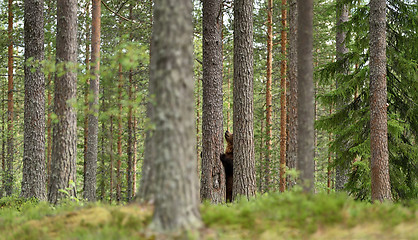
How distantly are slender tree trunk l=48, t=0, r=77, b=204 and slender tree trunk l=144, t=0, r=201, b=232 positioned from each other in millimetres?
4489

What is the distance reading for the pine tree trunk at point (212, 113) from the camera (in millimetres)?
10852

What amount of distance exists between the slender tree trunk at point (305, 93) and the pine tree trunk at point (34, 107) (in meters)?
8.99

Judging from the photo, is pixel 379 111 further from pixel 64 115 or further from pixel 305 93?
pixel 64 115

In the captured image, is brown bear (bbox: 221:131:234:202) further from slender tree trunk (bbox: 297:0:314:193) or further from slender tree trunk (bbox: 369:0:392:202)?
slender tree trunk (bbox: 297:0:314:193)

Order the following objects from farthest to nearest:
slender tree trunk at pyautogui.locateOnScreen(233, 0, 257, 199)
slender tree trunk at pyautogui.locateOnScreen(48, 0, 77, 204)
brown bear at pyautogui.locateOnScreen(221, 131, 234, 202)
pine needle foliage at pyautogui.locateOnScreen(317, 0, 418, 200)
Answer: brown bear at pyautogui.locateOnScreen(221, 131, 234, 202) < pine needle foliage at pyautogui.locateOnScreen(317, 0, 418, 200) < slender tree trunk at pyautogui.locateOnScreen(233, 0, 257, 199) < slender tree trunk at pyautogui.locateOnScreen(48, 0, 77, 204)

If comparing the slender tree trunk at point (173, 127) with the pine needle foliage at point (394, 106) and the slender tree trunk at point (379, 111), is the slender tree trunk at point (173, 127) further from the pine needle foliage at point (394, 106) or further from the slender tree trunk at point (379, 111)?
the pine needle foliage at point (394, 106)

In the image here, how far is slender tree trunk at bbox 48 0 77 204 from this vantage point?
26.9 ft

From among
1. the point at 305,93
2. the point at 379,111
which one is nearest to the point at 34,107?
the point at 305,93

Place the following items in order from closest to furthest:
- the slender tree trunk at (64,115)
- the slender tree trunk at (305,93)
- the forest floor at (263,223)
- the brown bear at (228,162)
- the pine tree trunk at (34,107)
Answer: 1. the forest floor at (263,223)
2. the slender tree trunk at (305,93)
3. the slender tree trunk at (64,115)
4. the brown bear at (228,162)
5. the pine tree trunk at (34,107)

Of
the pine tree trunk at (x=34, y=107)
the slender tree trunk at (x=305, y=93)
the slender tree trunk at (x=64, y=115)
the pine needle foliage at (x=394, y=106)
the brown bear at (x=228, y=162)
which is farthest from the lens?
the pine tree trunk at (x=34, y=107)

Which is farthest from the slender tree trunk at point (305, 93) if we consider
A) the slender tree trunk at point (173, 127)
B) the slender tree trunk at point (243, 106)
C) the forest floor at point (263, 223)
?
the slender tree trunk at point (243, 106)

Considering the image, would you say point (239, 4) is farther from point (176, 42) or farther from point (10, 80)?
point (10, 80)

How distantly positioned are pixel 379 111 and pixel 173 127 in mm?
6968

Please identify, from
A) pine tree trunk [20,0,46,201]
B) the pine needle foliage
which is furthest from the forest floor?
pine tree trunk [20,0,46,201]
